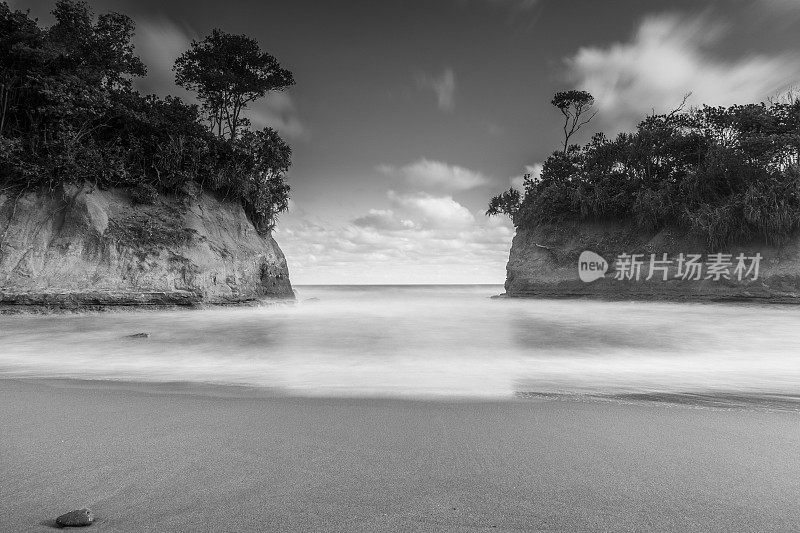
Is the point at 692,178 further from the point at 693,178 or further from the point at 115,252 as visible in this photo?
the point at 115,252

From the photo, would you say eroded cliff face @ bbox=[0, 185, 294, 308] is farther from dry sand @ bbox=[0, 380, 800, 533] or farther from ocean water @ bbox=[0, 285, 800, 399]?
dry sand @ bbox=[0, 380, 800, 533]

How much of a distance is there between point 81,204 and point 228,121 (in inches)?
316

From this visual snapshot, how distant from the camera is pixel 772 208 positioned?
17.2m

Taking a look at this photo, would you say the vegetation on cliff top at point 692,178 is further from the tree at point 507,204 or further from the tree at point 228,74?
the tree at point 228,74

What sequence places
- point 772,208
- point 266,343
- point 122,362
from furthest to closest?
point 772,208
point 266,343
point 122,362

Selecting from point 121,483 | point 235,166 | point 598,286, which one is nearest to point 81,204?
point 235,166

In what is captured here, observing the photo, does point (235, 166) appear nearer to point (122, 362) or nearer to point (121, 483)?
point (122, 362)

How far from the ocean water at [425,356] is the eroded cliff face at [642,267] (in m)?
9.00

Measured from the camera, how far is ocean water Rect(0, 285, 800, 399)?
391cm

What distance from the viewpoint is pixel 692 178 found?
64.4ft

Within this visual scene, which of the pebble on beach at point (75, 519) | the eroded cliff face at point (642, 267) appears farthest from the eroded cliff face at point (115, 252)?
the eroded cliff face at point (642, 267)

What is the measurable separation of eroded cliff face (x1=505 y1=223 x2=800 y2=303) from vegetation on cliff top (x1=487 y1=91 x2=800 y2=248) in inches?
23.5

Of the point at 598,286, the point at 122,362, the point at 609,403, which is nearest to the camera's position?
the point at 609,403

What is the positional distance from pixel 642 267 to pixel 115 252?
22.8 meters
